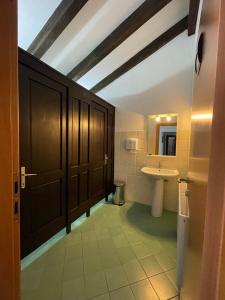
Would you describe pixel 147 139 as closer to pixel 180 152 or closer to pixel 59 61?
pixel 180 152

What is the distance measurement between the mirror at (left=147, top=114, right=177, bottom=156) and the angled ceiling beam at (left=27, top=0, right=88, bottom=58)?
2079 mm

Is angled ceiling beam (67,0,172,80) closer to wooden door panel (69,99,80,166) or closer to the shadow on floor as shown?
wooden door panel (69,99,80,166)

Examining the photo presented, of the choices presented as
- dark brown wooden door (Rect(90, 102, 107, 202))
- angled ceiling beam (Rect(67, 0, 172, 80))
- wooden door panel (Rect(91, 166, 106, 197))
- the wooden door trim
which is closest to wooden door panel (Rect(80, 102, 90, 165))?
dark brown wooden door (Rect(90, 102, 107, 202))

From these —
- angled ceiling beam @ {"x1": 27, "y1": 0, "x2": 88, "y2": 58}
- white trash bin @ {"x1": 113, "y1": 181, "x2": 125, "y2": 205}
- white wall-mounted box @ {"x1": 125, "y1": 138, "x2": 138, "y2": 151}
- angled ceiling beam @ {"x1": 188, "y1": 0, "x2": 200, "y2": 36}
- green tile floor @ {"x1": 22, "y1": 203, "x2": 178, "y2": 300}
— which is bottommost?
green tile floor @ {"x1": 22, "y1": 203, "x2": 178, "y2": 300}

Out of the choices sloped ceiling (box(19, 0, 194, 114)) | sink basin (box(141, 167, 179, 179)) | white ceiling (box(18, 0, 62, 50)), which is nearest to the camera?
white ceiling (box(18, 0, 62, 50))

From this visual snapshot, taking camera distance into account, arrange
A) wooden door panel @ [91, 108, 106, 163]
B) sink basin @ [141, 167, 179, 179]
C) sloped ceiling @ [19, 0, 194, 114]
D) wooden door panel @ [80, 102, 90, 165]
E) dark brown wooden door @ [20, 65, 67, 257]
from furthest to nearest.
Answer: wooden door panel @ [91, 108, 106, 163], sink basin @ [141, 167, 179, 179], wooden door panel @ [80, 102, 90, 165], sloped ceiling @ [19, 0, 194, 114], dark brown wooden door @ [20, 65, 67, 257]

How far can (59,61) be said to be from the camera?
260 centimetres

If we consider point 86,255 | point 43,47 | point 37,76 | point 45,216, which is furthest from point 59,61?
point 86,255

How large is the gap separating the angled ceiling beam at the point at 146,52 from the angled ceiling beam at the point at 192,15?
10cm

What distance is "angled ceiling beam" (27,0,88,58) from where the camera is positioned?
1698 mm

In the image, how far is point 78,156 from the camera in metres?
2.43

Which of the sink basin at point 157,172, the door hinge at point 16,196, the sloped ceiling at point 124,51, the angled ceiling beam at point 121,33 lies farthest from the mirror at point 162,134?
the door hinge at point 16,196

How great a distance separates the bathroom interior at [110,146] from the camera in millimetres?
1449

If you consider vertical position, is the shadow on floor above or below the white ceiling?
below
